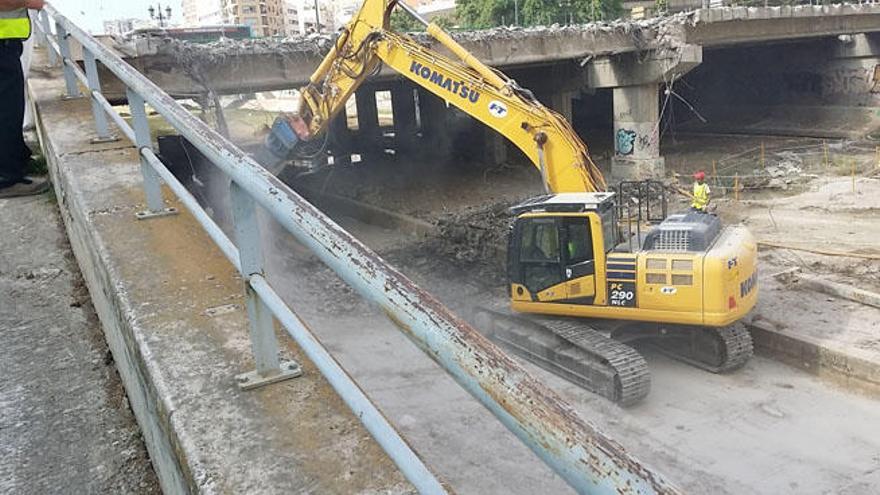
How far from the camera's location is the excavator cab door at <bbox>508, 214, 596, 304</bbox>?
1050 centimetres

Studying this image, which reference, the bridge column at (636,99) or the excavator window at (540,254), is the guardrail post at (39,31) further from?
the bridge column at (636,99)

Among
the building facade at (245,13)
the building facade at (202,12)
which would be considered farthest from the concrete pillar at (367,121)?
the building facade at (202,12)

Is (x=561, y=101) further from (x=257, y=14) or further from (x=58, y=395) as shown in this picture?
(x=257, y=14)

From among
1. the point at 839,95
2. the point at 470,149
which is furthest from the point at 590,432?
the point at 839,95

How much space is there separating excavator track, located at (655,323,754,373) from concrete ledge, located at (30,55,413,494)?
8428 mm

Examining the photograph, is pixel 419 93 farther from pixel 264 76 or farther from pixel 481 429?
pixel 481 429

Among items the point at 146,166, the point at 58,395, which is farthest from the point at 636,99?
the point at 58,395

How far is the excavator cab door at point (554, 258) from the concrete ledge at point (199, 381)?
7054 mm

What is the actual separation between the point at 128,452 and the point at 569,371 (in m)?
8.36

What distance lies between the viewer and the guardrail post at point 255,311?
2.20m

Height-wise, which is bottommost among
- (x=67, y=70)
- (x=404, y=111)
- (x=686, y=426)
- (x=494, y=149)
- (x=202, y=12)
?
(x=686, y=426)

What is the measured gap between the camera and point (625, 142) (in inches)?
993

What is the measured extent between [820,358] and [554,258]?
13.2 ft

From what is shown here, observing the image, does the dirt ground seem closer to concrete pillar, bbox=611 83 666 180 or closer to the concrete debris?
the concrete debris
